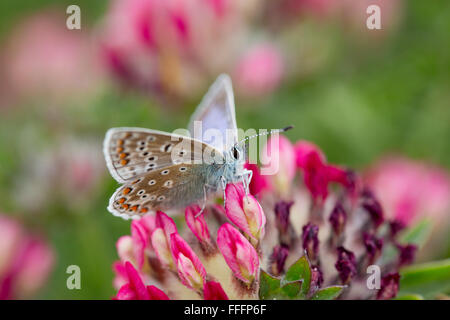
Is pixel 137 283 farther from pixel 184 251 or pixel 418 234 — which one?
pixel 418 234

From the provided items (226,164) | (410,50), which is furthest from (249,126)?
(226,164)

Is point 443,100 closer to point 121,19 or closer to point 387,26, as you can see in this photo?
point 387,26

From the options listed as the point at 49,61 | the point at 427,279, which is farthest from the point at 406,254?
the point at 49,61

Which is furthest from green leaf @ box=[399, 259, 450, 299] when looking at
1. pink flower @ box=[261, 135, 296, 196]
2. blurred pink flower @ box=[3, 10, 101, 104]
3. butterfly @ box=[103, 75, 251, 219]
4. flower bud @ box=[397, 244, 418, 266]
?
blurred pink flower @ box=[3, 10, 101, 104]

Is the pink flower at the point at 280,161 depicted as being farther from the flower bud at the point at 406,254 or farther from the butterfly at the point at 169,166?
the flower bud at the point at 406,254

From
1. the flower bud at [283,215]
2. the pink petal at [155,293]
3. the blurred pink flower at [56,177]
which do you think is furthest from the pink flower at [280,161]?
the blurred pink flower at [56,177]
